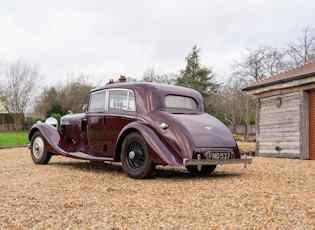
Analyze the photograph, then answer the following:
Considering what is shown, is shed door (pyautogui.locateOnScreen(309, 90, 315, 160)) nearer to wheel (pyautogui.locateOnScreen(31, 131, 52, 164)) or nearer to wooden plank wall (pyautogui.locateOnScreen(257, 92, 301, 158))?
wooden plank wall (pyautogui.locateOnScreen(257, 92, 301, 158))

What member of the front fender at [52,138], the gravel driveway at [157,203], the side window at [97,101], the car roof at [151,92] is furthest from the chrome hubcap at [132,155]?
the front fender at [52,138]

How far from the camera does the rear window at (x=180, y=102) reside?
6658 mm

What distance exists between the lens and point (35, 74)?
36281 mm

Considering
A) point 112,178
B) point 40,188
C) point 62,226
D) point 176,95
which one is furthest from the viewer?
→ point 176,95

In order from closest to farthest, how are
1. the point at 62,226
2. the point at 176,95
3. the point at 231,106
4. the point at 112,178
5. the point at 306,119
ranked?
the point at 62,226
the point at 112,178
the point at 176,95
the point at 306,119
the point at 231,106

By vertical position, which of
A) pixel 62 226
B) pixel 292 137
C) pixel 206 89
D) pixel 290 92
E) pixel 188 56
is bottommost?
pixel 62 226

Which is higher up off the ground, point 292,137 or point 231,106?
point 231,106

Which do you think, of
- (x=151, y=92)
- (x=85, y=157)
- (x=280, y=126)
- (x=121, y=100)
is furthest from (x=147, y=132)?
(x=280, y=126)

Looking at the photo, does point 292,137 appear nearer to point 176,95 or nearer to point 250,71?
point 176,95

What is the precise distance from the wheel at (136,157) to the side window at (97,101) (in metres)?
1.18

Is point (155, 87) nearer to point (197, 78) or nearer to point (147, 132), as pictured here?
point (147, 132)

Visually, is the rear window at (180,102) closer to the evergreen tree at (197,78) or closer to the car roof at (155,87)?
the car roof at (155,87)

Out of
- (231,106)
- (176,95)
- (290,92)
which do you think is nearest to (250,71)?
(231,106)

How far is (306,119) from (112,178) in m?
7.21
